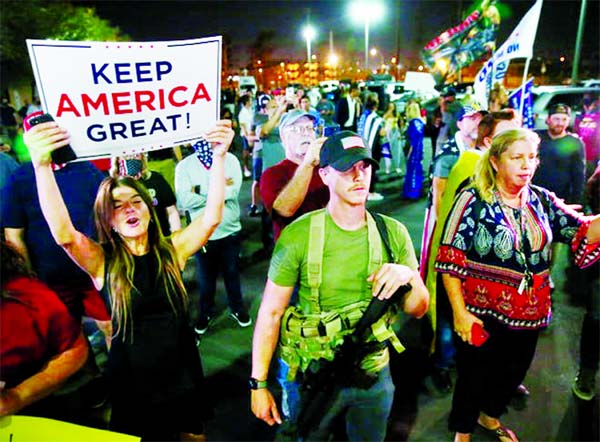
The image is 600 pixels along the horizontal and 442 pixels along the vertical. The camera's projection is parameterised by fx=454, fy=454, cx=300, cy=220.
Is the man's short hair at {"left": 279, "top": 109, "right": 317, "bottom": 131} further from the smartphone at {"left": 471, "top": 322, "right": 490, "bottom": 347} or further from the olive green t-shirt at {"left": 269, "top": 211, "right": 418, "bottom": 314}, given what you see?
the smartphone at {"left": 471, "top": 322, "right": 490, "bottom": 347}

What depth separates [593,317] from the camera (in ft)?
10.2

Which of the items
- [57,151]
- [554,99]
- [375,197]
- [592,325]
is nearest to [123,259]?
[57,151]

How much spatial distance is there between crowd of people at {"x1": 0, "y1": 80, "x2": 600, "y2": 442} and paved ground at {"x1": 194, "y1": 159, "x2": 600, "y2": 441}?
0.56 ft

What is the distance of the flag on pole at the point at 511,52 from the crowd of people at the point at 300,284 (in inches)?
118

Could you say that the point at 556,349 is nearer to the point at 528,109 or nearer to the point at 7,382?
the point at 528,109

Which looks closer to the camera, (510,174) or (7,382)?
(7,382)

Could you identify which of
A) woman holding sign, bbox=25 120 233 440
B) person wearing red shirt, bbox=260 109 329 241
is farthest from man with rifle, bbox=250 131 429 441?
person wearing red shirt, bbox=260 109 329 241

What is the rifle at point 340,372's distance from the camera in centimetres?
201

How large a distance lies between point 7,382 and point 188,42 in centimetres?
174

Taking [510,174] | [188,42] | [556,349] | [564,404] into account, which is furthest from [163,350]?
[556,349]

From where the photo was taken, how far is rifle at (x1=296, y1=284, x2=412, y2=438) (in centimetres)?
201

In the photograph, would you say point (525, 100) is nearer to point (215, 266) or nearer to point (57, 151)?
point (215, 266)

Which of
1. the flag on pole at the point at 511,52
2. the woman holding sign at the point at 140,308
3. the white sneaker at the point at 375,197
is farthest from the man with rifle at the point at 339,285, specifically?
the white sneaker at the point at 375,197

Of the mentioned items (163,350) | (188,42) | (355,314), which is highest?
(188,42)
